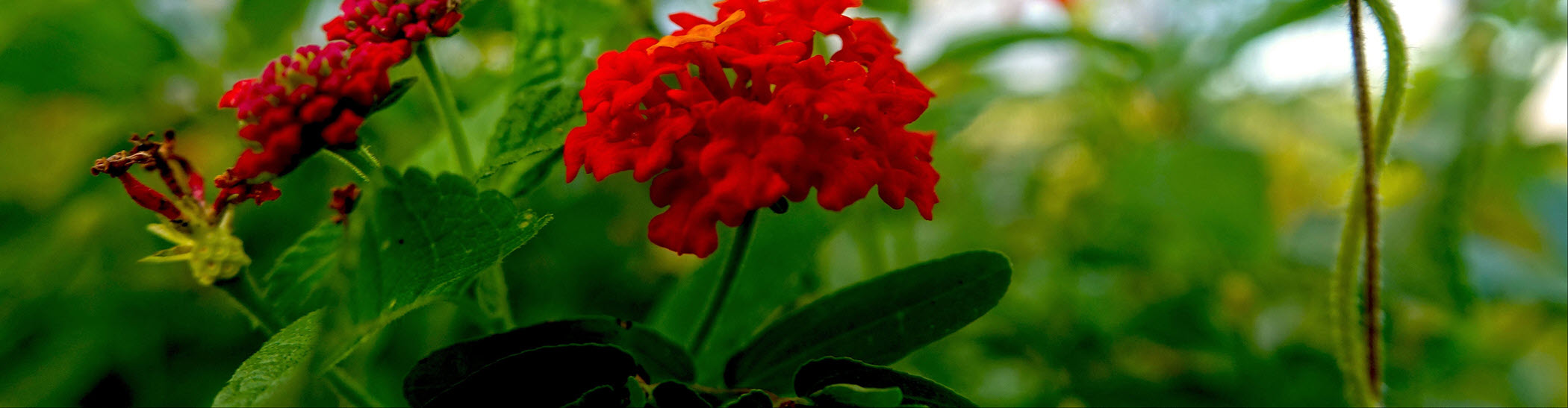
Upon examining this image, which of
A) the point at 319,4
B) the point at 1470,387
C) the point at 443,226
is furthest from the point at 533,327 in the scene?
the point at 1470,387

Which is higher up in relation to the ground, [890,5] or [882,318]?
[890,5]

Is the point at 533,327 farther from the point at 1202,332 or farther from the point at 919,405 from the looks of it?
the point at 1202,332

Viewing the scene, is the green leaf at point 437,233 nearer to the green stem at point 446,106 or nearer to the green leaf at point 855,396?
the green stem at point 446,106

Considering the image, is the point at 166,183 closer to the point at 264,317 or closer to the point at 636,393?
the point at 264,317

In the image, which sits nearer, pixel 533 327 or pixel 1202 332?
pixel 533 327

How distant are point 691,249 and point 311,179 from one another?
81cm

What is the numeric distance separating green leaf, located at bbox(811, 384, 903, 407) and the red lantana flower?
0.83 ft

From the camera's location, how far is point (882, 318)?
1.61 ft

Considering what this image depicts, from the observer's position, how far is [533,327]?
447 mm

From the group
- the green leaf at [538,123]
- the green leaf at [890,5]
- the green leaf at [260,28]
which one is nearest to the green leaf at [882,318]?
the green leaf at [538,123]

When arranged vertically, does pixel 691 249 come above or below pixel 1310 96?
below

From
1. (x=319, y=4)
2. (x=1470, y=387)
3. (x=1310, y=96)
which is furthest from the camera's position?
(x=1310, y=96)

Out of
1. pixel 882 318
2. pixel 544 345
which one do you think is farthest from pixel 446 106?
pixel 882 318

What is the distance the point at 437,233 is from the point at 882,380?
230 mm
